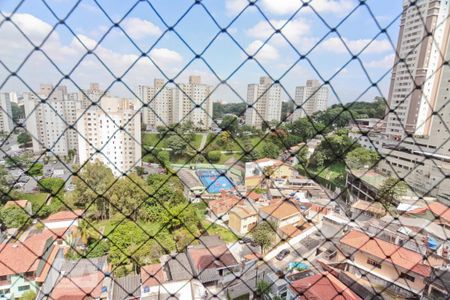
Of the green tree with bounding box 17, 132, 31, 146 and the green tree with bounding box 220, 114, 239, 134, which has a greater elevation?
the green tree with bounding box 220, 114, 239, 134

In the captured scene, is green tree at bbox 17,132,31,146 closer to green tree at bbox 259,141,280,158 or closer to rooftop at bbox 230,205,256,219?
green tree at bbox 259,141,280,158

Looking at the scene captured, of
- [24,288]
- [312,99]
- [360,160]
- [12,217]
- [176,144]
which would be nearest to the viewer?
[24,288]

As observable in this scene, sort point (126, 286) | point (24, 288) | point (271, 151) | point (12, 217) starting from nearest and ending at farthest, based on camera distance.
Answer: point (24, 288), point (126, 286), point (12, 217), point (271, 151)

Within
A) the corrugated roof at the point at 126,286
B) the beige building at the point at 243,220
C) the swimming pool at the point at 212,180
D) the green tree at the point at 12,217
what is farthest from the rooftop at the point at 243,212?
the green tree at the point at 12,217

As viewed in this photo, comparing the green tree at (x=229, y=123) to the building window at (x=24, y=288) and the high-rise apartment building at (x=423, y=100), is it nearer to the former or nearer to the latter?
the high-rise apartment building at (x=423, y=100)

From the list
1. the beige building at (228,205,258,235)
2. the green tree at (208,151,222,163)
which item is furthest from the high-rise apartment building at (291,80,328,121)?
the beige building at (228,205,258,235)

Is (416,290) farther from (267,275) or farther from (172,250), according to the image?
(172,250)

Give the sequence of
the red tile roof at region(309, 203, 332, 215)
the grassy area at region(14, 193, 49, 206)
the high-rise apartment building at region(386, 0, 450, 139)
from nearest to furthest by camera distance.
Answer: the high-rise apartment building at region(386, 0, 450, 139) → the red tile roof at region(309, 203, 332, 215) → the grassy area at region(14, 193, 49, 206)

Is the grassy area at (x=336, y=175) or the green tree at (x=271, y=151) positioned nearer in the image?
the grassy area at (x=336, y=175)

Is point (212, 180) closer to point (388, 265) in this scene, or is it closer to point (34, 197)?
point (34, 197)

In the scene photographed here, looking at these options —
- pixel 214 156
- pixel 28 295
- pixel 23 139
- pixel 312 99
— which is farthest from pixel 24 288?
pixel 312 99

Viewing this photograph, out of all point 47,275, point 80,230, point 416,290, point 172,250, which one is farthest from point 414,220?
point 80,230
